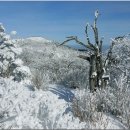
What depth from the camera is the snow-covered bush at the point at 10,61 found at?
15.4 metres

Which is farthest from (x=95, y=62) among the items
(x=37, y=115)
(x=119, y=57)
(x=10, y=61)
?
(x=37, y=115)

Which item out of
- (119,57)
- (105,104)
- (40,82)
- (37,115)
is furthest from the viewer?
(119,57)

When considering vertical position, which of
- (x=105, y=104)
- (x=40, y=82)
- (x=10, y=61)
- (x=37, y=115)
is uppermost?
(x=10, y=61)

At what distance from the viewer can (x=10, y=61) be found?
1636 cm

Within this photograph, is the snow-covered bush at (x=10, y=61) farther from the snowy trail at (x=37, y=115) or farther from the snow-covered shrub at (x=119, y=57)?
the snowy trail at (x=37, y=115)

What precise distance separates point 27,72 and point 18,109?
6413mm

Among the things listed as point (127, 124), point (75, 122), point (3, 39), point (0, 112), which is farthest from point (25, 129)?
point (3, 39)

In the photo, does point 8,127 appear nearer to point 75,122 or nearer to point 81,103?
point 75,122

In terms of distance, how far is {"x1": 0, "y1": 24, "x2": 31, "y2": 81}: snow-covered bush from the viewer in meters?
15.4

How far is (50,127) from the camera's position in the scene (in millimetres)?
7758

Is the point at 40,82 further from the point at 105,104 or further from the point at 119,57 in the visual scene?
the point at 119,57

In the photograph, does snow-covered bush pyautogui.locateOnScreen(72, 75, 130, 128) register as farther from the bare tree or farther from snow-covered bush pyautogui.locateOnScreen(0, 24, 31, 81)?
snow-covered bush pyautogui.locateOnScreen(0, 24, 31, 81)

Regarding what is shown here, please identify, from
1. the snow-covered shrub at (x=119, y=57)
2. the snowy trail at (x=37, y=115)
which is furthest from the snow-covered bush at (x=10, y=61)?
the snowy trail at (x=37, y=115)

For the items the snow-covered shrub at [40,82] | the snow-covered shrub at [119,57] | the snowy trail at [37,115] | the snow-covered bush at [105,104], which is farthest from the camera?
the snow-covered shrub at [119,57]
